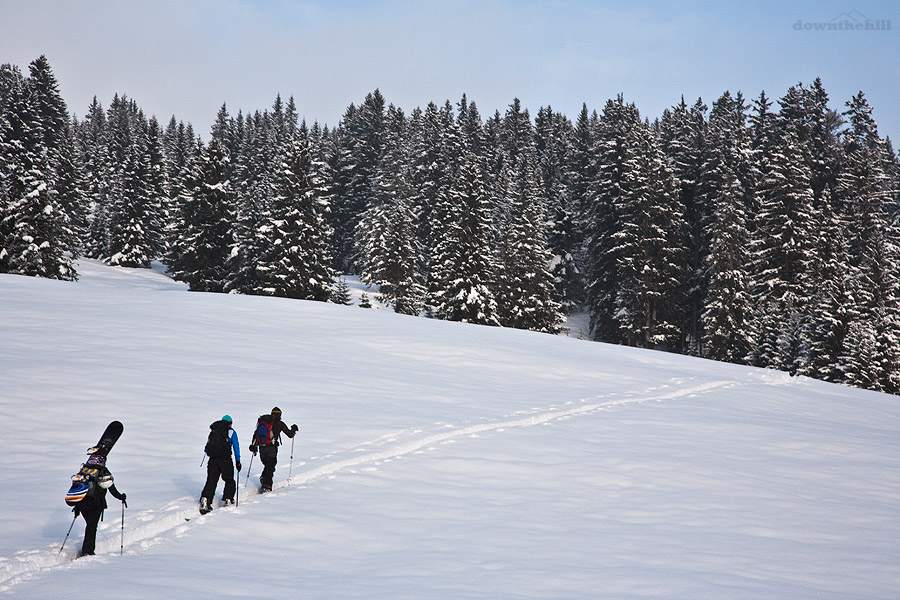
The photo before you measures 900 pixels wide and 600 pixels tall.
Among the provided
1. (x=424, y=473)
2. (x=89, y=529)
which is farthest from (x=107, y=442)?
(x=424, y=473)

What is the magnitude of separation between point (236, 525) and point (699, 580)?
21.3ft

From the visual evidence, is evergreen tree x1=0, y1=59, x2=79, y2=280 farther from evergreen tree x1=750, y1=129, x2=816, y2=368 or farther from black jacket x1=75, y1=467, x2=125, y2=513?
evergreen tree x1=750, y1=129, x2=816, y2=368

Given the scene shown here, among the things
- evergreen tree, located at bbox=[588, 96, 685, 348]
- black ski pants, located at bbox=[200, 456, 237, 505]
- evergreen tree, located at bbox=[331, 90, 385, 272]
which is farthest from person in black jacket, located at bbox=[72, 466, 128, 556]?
evergreen tree, located at bbox=[331, 90, 385, 272]

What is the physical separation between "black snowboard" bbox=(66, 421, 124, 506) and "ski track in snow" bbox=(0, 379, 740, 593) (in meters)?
0.71

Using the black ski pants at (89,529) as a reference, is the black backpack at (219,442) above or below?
above

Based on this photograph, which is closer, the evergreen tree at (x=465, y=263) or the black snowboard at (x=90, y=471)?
the black snowboard at (x=90, y=471)

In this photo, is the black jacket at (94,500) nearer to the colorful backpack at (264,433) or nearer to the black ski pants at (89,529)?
Result: the black ski pants at (89,529)

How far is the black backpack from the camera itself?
415 inches

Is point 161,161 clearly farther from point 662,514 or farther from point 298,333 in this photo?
point 662,514

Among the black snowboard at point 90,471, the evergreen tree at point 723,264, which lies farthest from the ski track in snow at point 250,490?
the evergreen tree at point 723,264

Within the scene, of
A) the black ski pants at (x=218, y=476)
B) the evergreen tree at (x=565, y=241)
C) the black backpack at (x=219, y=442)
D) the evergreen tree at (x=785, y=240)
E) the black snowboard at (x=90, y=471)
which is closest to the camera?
the black snowboard at (x=90, y=471)

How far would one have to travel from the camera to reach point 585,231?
67.8m

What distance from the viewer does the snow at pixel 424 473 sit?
832 centimetres

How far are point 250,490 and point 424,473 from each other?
3.29 m
